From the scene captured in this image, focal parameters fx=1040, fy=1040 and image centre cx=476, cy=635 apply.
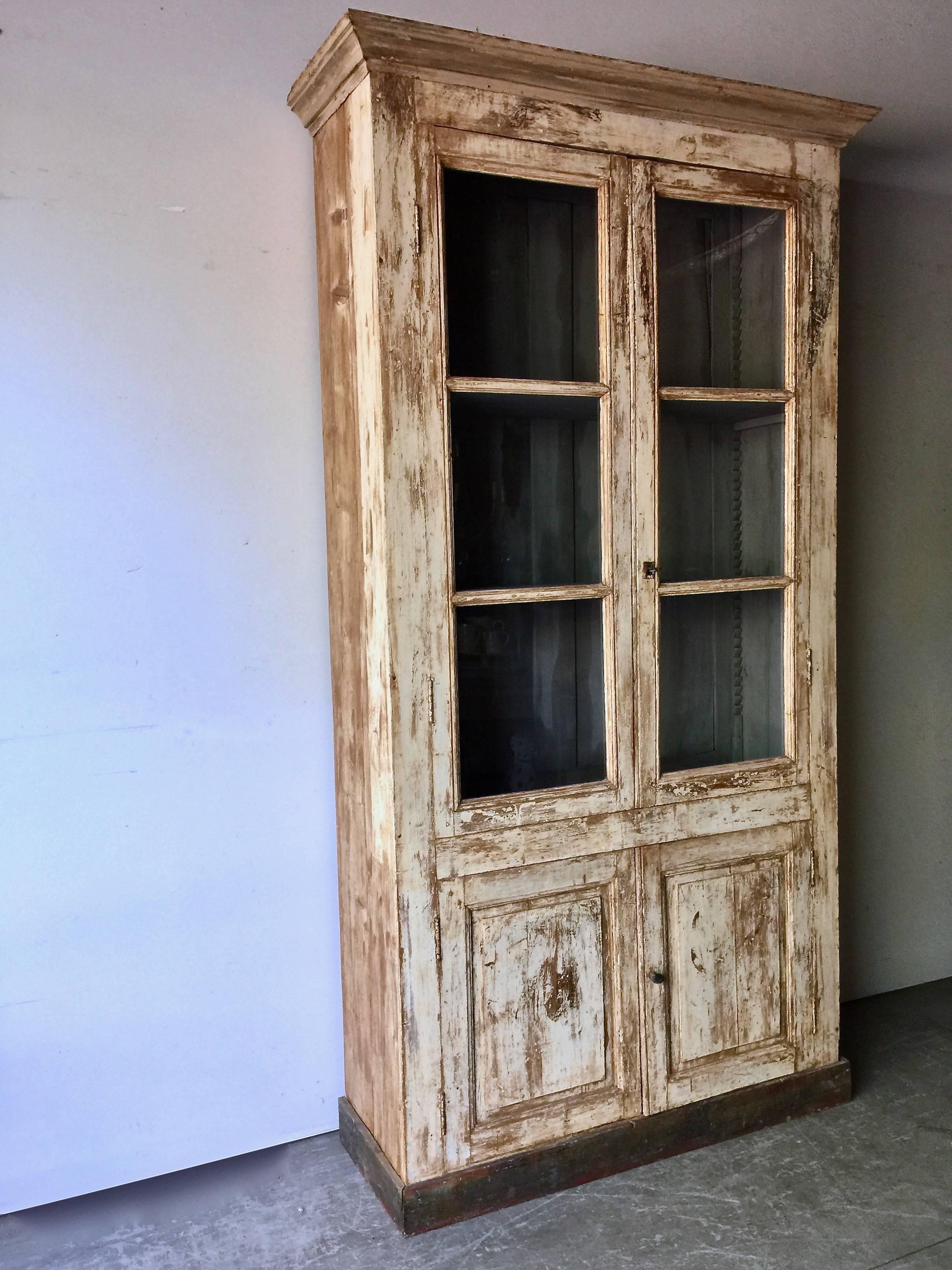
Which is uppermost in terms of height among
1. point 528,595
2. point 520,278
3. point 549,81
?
point 549,81

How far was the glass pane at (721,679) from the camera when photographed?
96.6 inches

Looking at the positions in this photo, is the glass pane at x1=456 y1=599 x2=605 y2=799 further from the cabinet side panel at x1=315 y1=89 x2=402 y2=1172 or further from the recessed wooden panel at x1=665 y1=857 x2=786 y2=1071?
the recessed wooden panel at x1=665 y1=857 x2=786 y2=1071

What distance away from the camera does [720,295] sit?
8.09ft

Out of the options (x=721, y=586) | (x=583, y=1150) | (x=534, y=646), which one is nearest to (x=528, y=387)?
(x=534, y=646)

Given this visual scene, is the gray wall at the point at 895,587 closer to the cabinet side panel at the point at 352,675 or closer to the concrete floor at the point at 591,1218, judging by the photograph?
the concrete floor at the point at 591,1218

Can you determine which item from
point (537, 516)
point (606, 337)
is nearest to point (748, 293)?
point (606, 337)

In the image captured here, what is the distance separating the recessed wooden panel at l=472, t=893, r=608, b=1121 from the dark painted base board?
0.13m

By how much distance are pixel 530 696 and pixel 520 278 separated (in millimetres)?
915

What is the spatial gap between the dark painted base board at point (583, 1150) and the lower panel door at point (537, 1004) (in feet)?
0.11

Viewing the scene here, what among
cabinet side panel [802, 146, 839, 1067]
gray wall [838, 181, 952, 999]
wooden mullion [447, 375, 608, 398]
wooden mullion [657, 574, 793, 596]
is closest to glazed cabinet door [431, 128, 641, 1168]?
wooden mullion [447, 375, 608, 398]

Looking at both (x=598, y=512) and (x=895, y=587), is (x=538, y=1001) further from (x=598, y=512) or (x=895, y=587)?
(x=895, y=587)

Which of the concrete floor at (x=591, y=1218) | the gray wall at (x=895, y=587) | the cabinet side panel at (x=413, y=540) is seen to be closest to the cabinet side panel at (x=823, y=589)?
A: the concrete floor at (x=591, y=1218)

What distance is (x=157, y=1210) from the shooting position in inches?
90.1

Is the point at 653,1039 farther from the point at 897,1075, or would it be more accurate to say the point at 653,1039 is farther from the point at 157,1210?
the point at 157,1210
